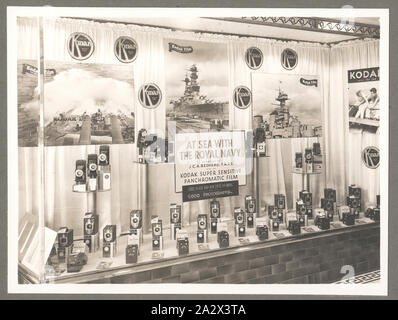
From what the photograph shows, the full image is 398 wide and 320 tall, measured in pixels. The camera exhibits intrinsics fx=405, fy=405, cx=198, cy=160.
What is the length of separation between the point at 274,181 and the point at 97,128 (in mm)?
1055

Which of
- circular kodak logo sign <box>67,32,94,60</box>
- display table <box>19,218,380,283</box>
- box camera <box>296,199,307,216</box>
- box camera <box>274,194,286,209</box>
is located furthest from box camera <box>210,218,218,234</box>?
circular kodak logo sign <box>67,32,94,60</box>

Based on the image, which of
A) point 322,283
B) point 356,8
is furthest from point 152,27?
point 322,283

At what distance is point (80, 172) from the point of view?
221cm

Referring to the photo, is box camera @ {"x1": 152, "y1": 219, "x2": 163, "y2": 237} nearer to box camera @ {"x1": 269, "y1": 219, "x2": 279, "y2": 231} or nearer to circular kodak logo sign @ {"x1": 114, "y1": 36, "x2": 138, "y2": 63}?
box camera @ {"x1": 269, "y1": 219, "x2": 279, "y2": 231}

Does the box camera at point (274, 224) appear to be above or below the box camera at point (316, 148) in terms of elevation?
below

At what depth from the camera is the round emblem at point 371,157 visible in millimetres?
2227

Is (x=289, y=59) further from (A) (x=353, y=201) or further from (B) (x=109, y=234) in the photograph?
(B) (x=109, y=234)

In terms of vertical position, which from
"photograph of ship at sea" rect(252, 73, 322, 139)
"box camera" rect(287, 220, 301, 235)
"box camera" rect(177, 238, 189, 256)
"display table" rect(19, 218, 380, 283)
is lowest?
"display table" rect(19, 218, 380, 283)

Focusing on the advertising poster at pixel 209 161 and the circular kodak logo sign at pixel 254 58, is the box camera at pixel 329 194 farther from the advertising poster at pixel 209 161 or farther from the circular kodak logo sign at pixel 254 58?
the circular kodak logo sign at pixel 254 58

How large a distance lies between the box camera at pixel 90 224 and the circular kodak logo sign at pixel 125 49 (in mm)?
871

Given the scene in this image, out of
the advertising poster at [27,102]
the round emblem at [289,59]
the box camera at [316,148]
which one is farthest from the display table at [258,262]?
the round emblem at [289,59]

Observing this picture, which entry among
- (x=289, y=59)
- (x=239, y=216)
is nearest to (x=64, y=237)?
(x=239, y=216)

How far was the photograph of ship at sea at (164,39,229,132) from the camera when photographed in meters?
2.25

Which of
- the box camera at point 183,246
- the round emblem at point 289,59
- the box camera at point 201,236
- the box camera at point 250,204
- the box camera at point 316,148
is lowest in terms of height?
the box camera at point 183,246
